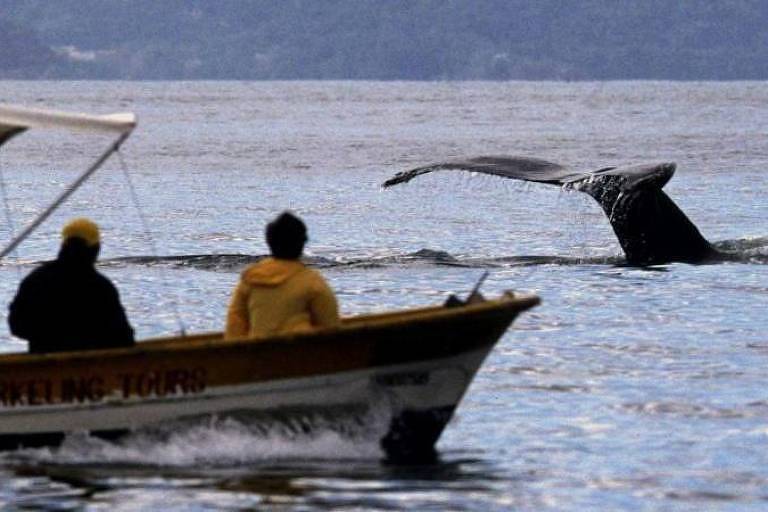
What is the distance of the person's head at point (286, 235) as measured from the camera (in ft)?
42.1

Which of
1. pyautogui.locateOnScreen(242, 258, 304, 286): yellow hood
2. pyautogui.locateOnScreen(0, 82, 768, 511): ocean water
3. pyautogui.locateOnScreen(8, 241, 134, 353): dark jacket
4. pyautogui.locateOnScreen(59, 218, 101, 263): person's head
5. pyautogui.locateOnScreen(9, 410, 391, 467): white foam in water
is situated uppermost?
pyautogui.locateOnScreen(59, 218, 101, 263): person's head

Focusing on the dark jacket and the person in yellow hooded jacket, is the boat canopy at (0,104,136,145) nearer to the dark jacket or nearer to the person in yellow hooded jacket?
the dark jacket

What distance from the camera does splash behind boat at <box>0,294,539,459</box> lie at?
41.7 feet

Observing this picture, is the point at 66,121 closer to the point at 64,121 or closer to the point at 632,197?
the point at 64,121

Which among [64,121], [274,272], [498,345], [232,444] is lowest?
[498,345]

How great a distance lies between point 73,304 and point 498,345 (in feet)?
22.0

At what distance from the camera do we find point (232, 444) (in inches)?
521

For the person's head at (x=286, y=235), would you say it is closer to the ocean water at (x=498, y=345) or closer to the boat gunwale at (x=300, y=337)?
the boat gunwale at (x=300, y=337)

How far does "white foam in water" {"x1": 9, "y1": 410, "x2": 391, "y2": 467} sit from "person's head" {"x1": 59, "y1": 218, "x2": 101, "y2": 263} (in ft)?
3.82

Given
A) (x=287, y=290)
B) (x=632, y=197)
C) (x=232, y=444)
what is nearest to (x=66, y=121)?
(x=287, y=290)

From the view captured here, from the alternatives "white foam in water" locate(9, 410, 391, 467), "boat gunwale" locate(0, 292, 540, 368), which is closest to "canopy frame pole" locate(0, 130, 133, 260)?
"boat gunwale" locate(0, 292, 540, 368)

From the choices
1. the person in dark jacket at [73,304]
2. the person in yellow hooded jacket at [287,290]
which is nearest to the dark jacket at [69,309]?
the person in dark jacket at [73,304]

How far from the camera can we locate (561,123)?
4235 inches

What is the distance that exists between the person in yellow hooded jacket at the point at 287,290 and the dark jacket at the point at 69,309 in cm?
87
